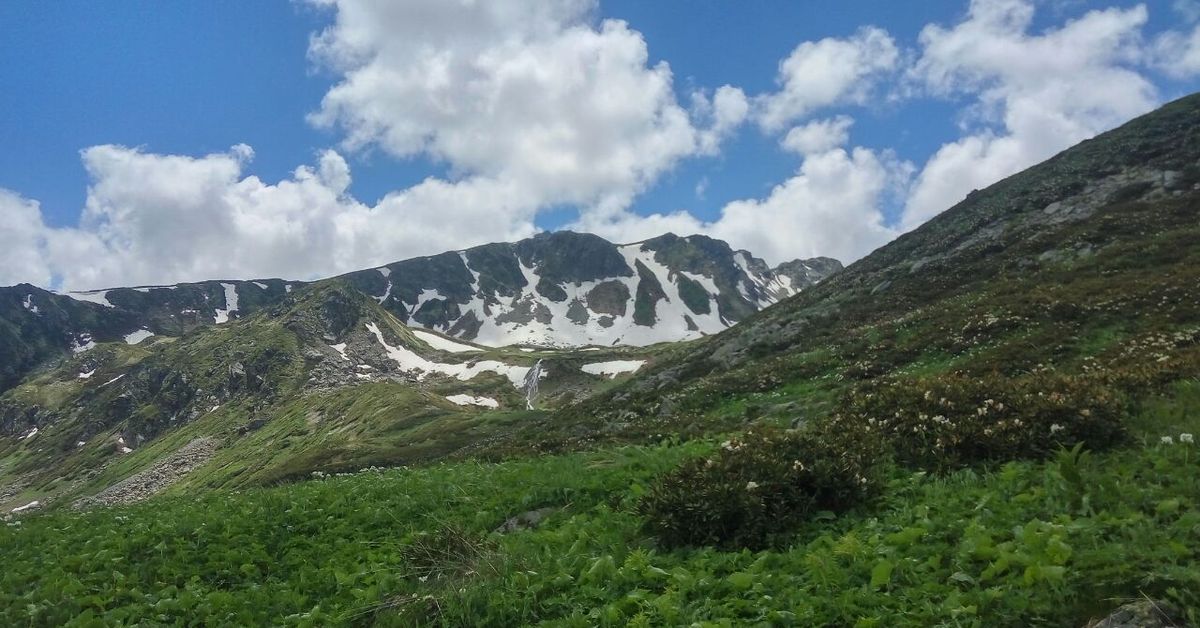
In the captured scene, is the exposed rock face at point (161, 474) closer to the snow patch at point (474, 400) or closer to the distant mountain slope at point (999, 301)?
the snow patch at point (474, 400)

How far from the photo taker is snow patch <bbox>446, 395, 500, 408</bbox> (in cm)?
15938

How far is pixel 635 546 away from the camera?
29.4 feet

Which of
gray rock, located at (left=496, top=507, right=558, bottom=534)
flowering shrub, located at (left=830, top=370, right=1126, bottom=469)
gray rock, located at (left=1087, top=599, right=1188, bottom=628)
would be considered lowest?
gray rock, located at (left=1087, top=599, right=1188, bottom=628)

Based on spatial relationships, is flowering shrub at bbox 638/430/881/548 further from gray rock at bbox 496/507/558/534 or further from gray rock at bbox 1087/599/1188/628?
gray rock at bbox 1087/599/1188/628

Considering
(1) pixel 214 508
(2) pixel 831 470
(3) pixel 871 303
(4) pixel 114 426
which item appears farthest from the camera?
(4) pixel 114 426

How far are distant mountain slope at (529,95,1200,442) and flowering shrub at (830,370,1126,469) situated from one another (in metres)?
5.19

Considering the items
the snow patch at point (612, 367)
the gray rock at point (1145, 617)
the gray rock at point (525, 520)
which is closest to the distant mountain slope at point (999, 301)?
the gray rock at point (525, 520)

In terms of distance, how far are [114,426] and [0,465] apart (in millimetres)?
38088

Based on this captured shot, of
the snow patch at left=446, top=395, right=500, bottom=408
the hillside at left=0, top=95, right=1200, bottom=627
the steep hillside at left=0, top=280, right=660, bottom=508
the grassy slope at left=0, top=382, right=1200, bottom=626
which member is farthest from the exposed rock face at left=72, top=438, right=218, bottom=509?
the hillside at left=0, top=95, right=1200, bottom=627

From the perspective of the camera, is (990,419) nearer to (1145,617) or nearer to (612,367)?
(1145,617)

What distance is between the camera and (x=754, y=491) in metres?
8.73

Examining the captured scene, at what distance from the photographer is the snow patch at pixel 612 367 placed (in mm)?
179650

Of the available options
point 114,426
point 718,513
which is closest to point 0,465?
point 114,426

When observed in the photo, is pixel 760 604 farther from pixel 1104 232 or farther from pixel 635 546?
pixel 1104 232
